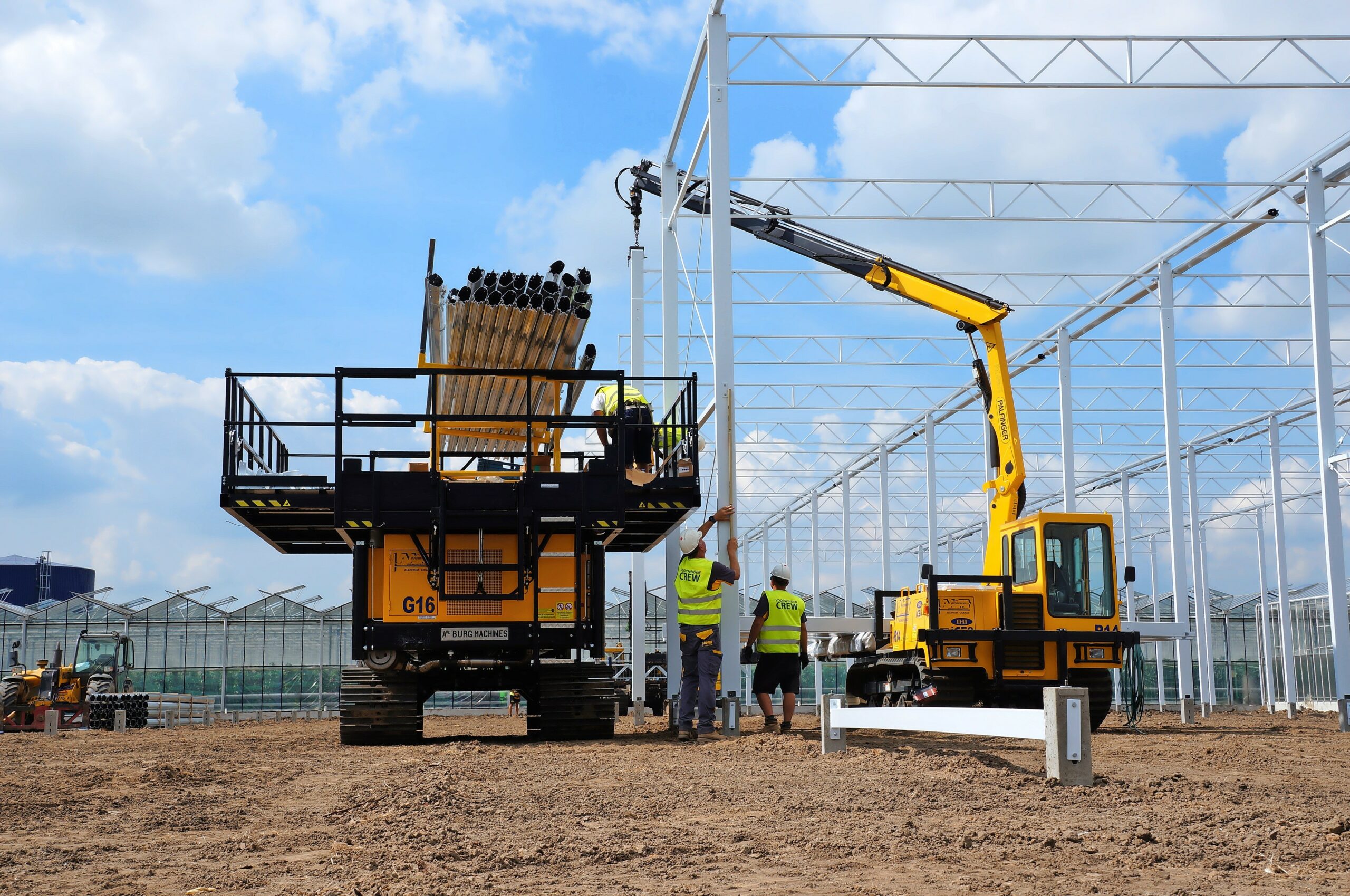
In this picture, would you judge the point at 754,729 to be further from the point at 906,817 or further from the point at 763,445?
the point at 763,445

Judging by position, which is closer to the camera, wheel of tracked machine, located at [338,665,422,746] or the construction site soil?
the construction site soil

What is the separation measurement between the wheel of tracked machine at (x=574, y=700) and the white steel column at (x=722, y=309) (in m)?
1.65

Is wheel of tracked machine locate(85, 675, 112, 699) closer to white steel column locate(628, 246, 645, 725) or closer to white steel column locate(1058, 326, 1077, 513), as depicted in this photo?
white steel column locate(628, 246, 645, 725)

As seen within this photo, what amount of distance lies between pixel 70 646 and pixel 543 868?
33.4 metres

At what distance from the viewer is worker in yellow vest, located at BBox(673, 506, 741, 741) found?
12.5 meters

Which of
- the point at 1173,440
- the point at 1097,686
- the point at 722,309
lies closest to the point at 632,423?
the point at 722,309

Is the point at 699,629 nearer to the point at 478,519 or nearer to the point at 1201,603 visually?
the point at 478,519

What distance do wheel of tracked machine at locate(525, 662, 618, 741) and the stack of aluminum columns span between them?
2623 mm

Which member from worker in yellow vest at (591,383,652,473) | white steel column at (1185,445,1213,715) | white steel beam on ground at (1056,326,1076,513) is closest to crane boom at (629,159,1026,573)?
worker in yellow vest at (591,383,652,473)

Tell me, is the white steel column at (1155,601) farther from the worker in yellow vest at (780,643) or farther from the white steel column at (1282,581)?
the worker in yellow vest at (780,643)

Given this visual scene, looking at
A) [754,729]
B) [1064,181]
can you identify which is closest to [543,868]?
[754,729]

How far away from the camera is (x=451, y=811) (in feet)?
→ 22.2

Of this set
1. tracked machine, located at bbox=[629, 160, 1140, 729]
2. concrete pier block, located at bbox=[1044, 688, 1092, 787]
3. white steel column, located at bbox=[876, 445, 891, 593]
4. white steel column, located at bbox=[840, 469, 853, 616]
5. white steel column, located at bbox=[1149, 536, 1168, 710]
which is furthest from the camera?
white steel column, located at bbox=[840, 469, 853, 616]

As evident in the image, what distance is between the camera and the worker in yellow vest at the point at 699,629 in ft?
41.0
